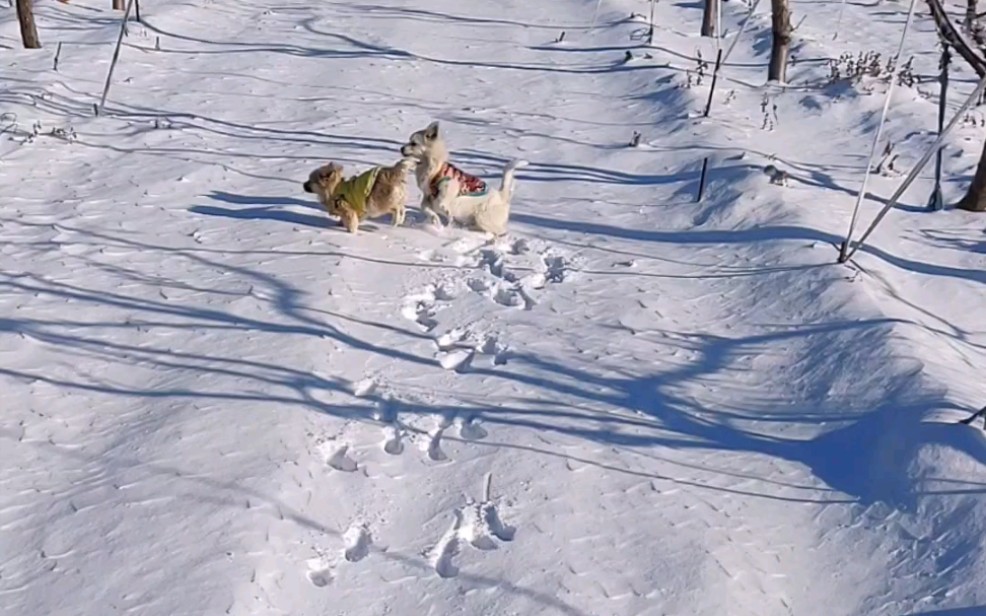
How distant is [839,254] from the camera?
6.91m

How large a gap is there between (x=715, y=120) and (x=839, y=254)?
3.94 m

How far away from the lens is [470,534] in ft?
14.8

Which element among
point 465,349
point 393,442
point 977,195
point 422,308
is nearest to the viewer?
point 393,442

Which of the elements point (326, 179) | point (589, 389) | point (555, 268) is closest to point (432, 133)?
point (326, 179)

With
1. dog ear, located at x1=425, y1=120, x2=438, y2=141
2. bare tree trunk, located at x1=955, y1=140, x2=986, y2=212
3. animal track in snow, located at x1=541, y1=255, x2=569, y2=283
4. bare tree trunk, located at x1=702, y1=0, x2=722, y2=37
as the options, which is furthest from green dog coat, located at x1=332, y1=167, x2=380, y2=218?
bare tree trunk, located at x1=702, y1=0, x2=722, y2=37

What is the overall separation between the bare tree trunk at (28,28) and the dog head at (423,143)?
8.03 meters

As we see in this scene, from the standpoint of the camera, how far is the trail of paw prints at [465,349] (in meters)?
5.88

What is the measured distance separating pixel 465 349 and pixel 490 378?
1.19 feet

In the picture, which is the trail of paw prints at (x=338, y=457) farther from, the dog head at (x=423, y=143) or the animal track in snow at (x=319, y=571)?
the dog head at (x=423, y=143)

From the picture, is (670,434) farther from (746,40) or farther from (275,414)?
(746,40)

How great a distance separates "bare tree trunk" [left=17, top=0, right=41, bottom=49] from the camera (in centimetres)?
1309

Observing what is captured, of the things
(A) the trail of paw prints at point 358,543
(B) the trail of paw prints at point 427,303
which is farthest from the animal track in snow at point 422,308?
(A) the trail of paw prints at point 358,543

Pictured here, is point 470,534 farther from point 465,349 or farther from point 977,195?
point 977,195

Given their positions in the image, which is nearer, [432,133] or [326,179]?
[432,133]
